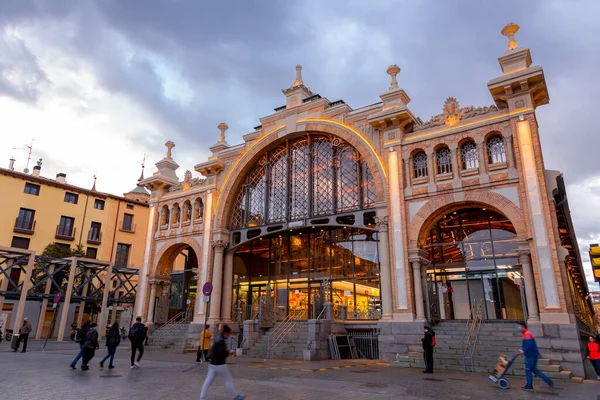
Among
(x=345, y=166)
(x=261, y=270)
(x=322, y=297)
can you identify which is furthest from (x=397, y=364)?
(x=261, y=270)

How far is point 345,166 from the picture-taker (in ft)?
71.5

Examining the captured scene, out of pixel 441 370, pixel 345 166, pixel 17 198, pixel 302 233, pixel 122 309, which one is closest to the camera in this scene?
pixel 441 370

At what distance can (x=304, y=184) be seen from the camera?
75.2ft

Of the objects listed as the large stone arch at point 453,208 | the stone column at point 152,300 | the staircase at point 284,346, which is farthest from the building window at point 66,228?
the large stone arch at point 453,208

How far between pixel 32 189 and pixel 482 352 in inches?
1642

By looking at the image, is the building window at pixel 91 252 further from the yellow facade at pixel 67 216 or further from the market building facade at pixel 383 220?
the market building facade at pixel 383 220

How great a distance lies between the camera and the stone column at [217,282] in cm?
2373

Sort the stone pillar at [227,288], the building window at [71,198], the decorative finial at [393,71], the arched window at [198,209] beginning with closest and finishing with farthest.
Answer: the decorative finial at [393,71], the stone pillar at [227,288], the arched window at [198,209], the building window at [71,198]

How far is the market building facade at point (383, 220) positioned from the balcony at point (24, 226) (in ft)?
59.7

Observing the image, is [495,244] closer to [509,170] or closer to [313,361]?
[509,170]

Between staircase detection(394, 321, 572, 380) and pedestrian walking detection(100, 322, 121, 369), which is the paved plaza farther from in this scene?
staircase detection(394, 321, 572, 380)

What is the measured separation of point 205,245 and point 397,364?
14.1 metres

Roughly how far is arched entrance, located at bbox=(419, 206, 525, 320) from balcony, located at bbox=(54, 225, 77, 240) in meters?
36.0

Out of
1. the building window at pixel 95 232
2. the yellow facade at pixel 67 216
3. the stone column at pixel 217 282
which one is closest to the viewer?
the stone column at pixel 217 282
